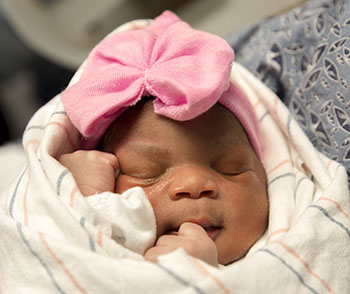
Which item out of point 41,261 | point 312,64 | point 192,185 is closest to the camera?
point 41,261

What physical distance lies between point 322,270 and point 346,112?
1.14 feet

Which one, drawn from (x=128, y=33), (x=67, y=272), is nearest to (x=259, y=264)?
(x=67, y=272)

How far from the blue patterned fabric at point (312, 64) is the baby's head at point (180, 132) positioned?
0.55 ft

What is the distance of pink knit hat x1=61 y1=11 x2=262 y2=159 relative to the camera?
92 cm

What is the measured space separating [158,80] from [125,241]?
0.28m

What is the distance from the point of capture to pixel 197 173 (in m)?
0.91

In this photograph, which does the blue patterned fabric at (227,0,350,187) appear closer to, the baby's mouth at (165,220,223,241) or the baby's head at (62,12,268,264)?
the baby's head at (62,12,268,264)

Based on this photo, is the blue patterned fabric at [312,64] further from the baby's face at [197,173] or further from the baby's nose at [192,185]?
the baby's nose at [192,185]

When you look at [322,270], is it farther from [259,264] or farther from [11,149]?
[11,149]

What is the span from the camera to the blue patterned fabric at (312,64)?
1055 mm

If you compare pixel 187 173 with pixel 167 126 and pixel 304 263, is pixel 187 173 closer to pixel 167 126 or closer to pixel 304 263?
pixel 167 126

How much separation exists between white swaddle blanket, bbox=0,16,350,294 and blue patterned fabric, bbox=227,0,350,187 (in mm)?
79

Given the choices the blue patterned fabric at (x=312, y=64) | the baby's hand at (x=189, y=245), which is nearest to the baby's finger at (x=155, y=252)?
the baby's hand at (x=189, y=245)

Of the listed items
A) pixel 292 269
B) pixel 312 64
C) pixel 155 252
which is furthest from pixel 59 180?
pixel 312 64
